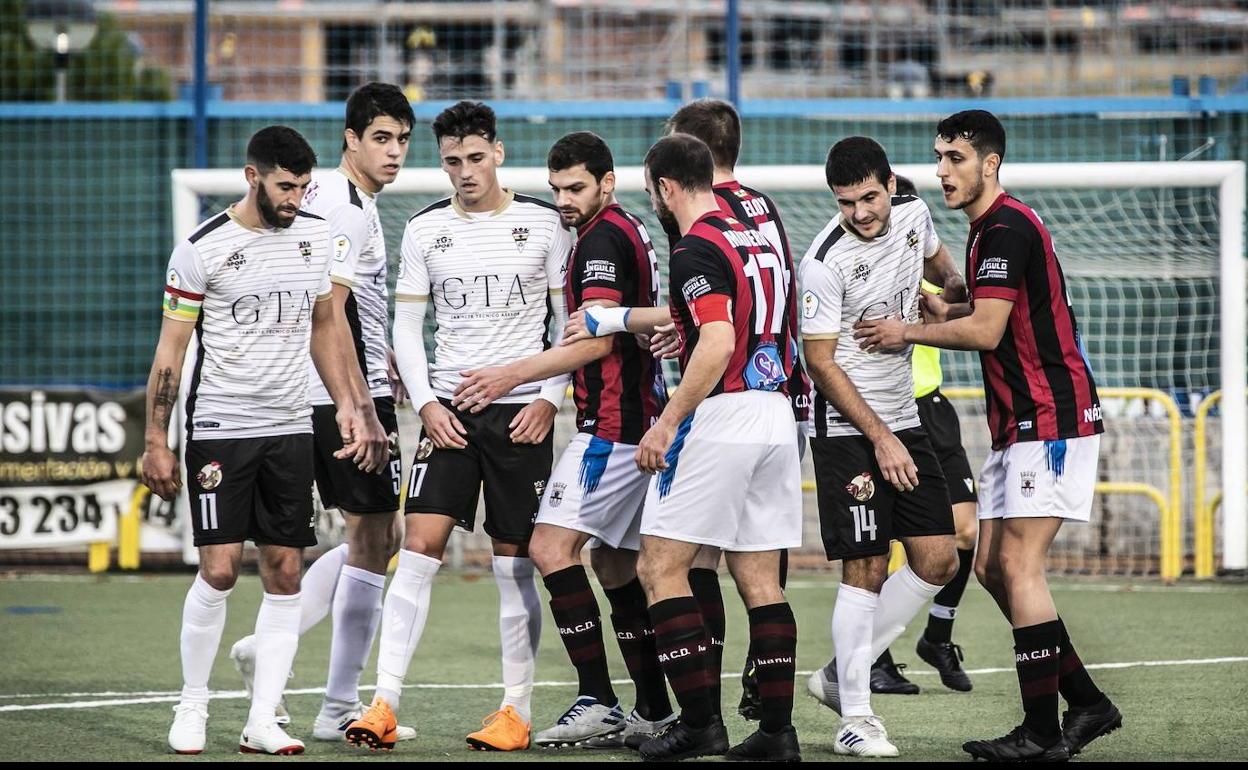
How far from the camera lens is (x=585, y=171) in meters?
5.98

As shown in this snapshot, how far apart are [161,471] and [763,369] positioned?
7.17 feet

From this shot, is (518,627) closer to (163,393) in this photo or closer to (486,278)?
(486,278)

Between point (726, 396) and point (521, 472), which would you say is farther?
point (521, 472)

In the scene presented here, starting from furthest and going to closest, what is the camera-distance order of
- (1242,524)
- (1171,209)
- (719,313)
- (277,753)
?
(1171,209)
(1242,524)
(277,753)
(719,313)

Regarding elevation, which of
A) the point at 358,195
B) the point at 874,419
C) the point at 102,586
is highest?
the point at 358,195

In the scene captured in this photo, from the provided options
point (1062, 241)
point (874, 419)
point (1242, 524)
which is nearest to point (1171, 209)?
point (1062, 241)

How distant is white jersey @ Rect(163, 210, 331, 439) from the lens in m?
5.79

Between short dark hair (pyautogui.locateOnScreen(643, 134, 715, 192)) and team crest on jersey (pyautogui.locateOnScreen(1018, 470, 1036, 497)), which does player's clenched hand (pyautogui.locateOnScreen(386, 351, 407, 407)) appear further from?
team crest on jersey (pyautogui.locateOnScreen(1018, 470, 1036, 497))

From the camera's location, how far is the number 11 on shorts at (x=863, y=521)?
19.4 ft

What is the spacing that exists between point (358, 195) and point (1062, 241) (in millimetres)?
7177

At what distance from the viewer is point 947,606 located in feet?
24.7

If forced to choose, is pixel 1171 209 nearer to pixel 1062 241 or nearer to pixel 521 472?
pixel 1062 241

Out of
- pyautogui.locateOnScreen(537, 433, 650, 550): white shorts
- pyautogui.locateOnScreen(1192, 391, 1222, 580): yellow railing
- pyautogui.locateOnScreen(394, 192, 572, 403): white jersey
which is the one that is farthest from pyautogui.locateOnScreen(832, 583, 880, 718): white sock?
pyautogui.locateOnScreen(1192, 391, 1222, 580): yellow railing

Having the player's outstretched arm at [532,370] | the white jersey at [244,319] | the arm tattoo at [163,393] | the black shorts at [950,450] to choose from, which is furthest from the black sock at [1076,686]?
the arm tattoo at [163,393]
